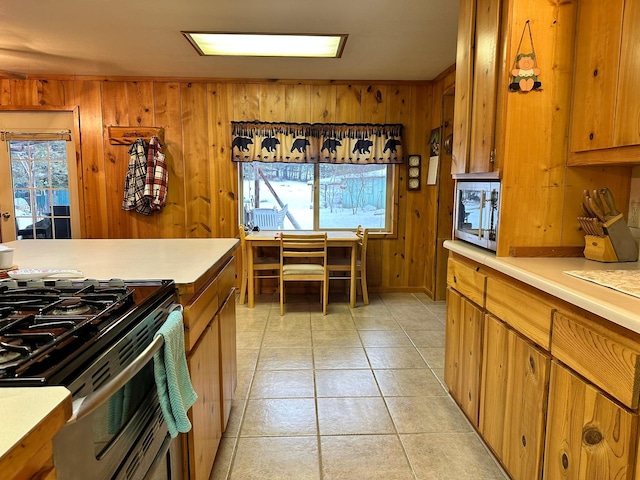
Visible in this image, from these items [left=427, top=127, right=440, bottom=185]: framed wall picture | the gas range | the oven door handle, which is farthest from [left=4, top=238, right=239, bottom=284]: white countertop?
[left=427, top=127, right=440, bottom=185]: framed wall picture

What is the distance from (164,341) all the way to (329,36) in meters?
2.78

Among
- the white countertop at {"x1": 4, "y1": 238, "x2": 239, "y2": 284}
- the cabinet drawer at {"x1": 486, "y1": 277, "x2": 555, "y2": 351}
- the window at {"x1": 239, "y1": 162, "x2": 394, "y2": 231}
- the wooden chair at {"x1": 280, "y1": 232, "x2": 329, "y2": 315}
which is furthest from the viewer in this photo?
the window at {"x1": 239, "y1": 162, "x2": 394, "y2": 231}

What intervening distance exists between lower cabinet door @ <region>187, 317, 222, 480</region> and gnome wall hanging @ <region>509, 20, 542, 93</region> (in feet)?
5.37

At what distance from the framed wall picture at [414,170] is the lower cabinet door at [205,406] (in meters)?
3.37

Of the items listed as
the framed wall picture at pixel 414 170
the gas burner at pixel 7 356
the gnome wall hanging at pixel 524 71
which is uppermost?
the gnome wall hanging at pixel 524 71

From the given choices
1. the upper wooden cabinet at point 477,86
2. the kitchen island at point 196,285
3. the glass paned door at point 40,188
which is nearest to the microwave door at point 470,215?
the upper wooden cabinet at point 477,86

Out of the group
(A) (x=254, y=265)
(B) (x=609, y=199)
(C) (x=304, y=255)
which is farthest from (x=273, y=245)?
(B) (x=609, y=199)

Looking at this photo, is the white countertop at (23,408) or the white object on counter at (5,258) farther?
the white object on counter at (5,258)

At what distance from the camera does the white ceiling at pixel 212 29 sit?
2689 mm

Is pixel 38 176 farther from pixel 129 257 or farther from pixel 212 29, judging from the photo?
pixel 129 257

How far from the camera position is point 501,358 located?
5.73 ft

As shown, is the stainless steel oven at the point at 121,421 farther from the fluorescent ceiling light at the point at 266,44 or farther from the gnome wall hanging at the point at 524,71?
the fluorescent ceiling light at the point at 266,44

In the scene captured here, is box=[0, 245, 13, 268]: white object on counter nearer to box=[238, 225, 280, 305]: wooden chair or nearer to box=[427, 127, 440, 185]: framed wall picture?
box=[238, 225, 280, 305]: wooden chair

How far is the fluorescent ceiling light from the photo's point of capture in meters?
3.19
